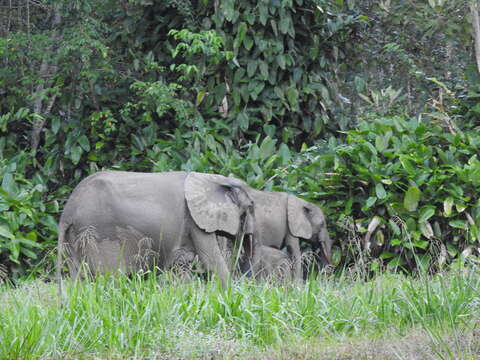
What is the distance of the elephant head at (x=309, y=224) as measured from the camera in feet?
30.1

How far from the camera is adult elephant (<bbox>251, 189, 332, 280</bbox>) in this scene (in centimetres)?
895

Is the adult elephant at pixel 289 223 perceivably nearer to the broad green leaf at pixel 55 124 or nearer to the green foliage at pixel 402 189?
the green foliage at pixel 402 189

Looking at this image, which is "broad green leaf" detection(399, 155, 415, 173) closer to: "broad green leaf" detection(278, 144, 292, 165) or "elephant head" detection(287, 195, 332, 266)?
"elephant head" detection(287, 195, 332, 266)

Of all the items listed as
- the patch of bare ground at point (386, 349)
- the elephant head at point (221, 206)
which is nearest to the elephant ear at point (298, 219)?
the elephant head at point (221, 206)

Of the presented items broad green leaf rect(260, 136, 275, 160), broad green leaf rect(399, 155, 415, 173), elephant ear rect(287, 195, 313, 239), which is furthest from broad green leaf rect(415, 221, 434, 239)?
broad green leaf rect(260, 136, 275, 160)

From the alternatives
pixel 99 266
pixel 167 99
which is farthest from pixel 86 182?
pixel 167 99

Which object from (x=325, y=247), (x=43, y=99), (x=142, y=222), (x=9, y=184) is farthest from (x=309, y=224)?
(x=43, y=99)

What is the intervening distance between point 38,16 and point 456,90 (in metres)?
Answer: 7.63

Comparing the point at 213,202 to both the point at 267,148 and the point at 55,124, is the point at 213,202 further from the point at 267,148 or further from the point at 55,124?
the point at 55,124

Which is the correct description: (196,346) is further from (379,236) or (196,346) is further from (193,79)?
(193,79)

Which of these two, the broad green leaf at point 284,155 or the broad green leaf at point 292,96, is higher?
the broad green leaf at point 292,96

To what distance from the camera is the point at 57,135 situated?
1284cm

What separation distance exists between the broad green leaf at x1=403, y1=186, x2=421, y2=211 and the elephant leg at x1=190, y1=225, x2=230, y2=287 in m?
3.11

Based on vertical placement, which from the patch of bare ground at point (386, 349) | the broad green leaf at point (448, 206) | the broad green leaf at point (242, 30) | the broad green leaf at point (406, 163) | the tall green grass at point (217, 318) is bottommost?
the broad green leaf at point (448, 206)
